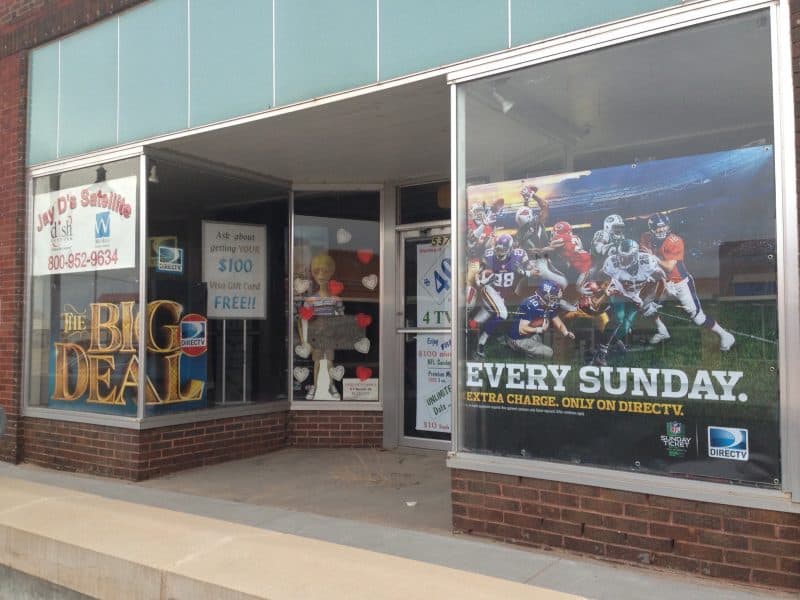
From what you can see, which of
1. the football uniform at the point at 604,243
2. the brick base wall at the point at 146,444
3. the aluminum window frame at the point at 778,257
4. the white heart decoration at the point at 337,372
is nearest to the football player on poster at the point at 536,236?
the football uniform at the point at 604,243

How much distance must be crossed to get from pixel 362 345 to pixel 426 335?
2.72 ft

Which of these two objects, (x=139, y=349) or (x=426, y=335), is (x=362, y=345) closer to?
(x=426, y=335)

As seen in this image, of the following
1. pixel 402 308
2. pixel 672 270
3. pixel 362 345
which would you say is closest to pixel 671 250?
pixel 672 270

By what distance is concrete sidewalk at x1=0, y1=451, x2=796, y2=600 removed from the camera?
3.58 metres

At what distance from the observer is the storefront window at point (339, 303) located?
857 centimetres

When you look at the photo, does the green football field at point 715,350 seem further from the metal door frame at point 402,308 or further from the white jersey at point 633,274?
the metal door frame at point 402,308

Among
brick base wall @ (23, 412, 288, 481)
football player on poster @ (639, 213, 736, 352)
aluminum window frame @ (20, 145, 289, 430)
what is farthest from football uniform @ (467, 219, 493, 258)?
brick base wall @ (23, 412, 288, 481)

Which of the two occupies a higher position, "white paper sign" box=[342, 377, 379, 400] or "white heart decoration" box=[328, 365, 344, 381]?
"white heart decoration" box=[328, 365, 344, 381]

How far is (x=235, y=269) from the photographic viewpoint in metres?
8.21

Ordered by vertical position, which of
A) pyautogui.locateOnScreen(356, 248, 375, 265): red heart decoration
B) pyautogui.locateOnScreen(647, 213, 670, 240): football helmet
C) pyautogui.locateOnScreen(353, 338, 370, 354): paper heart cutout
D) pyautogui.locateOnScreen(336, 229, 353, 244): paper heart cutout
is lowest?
pyautogui.locateOnScreen(353, 338, 370, 354): paper heart cutout

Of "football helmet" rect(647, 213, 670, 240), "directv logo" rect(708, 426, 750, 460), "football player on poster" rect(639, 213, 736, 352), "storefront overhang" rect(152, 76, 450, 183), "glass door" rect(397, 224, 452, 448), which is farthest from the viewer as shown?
"glass door" rect(397, 224, 452, 448)

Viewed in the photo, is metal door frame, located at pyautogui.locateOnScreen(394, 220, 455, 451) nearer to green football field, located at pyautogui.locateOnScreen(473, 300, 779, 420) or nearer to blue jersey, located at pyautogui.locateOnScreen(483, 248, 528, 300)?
blue jersey, located at pyautogui.locateOnScreen(483, 248, 528, 300)

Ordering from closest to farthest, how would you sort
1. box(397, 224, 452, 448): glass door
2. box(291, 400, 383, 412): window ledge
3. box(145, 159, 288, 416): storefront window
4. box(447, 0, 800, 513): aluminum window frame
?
box(447, 0, 800, 513): aluminum window frame
box(145, 159, 288, 416): storefront window
box(397, 224, 452, 448): glass door
box(291, 400, 383, 412): window ledge

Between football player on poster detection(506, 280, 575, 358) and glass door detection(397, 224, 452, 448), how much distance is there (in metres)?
3.07
